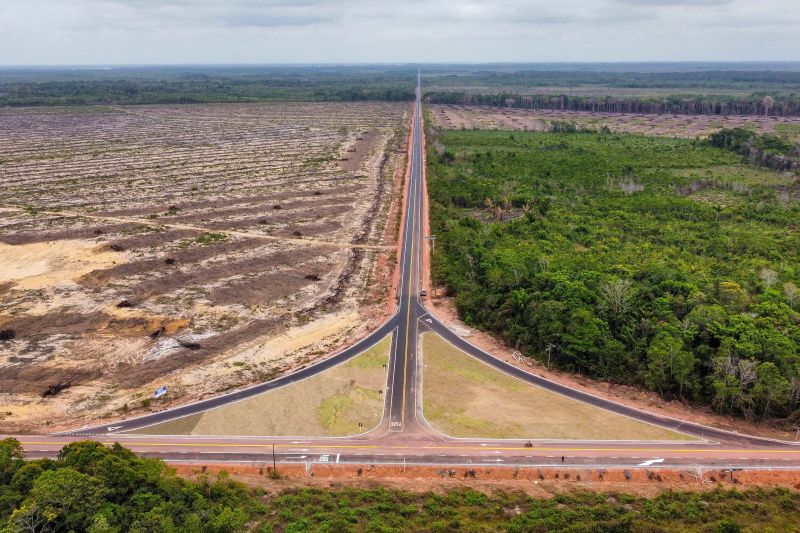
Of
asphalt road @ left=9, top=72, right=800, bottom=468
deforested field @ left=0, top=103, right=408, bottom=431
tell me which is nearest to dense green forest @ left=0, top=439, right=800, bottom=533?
asphalt road @ left=9, top=72, right=800, bottom=468

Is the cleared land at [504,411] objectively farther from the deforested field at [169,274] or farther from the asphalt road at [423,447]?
the deforested field at [169,274]

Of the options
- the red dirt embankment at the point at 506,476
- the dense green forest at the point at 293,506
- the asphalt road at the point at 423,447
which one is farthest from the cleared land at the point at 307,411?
the dense green forest at the point at 293,506

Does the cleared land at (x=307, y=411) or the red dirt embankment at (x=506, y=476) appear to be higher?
the cleared land at (x=307, y=411)

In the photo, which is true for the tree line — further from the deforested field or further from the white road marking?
the white road marking

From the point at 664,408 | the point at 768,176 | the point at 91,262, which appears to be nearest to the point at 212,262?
the point at 91,262

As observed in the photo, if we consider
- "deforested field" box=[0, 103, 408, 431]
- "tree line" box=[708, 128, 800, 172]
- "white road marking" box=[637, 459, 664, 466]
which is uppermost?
"tree line" box=[708, 128, 800, 172]

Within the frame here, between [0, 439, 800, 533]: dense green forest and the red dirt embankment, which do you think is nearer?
[0, 439, 800, 533]: dense green forest
